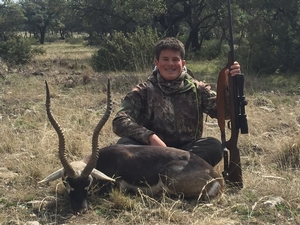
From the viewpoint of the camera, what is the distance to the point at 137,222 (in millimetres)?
3422

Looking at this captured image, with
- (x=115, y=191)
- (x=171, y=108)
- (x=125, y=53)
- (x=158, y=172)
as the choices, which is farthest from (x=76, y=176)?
(x=125, y=53)

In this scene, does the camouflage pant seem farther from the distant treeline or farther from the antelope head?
the distant treeline

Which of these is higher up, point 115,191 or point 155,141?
point 155,141

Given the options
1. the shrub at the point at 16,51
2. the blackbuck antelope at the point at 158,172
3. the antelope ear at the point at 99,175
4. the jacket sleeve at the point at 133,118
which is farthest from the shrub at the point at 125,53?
the antelope ear at the point at 99,175

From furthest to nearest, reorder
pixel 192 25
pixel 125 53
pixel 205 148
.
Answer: pixel 192 25, pixel 125 53, pixel 205 148

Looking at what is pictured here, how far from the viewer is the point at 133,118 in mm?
4441

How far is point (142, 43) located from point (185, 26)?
2252 cm

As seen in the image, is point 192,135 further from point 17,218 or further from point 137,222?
point 17,218

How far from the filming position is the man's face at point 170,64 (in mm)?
4305

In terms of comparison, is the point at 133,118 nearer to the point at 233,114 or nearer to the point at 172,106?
the point at 172,106

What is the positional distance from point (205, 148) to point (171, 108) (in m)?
0.55

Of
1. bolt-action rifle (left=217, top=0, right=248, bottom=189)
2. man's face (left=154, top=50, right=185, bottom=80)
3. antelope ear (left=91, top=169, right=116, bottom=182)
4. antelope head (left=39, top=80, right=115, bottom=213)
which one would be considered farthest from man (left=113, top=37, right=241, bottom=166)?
antelope head (left=39, top=80, right=115, bottom=213)

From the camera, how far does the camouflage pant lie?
4273 millimetres

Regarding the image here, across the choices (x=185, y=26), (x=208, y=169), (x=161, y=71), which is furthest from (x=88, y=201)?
(x=185, y=26)
